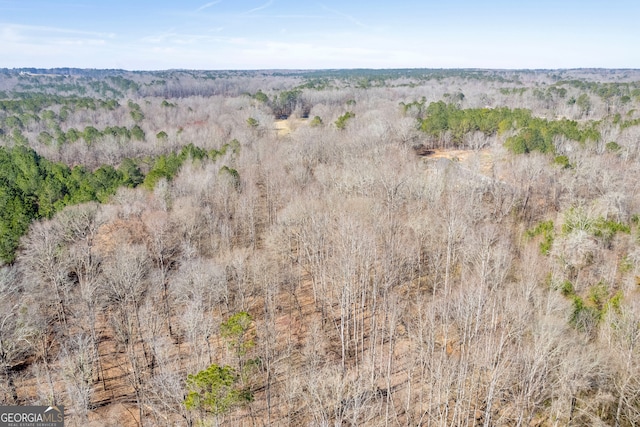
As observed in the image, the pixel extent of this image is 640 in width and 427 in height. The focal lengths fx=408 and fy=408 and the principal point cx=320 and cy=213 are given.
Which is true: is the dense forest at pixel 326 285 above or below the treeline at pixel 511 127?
below

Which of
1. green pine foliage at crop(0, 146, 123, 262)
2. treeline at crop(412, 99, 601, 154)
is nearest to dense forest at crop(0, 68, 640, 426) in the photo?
green pine foliage at crop(0, 146, 123, 262)

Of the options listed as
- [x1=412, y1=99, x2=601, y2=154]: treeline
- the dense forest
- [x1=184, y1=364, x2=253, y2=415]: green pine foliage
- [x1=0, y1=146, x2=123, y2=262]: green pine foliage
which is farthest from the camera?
[x1=412, y1=99, x2=601, y2=154]: treeline

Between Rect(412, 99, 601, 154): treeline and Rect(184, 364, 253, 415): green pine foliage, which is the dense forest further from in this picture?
Rect(412, 99, 601, 154): treeline

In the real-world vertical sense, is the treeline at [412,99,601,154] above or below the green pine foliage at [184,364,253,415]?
above

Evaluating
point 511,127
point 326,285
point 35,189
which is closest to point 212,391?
point 326,285

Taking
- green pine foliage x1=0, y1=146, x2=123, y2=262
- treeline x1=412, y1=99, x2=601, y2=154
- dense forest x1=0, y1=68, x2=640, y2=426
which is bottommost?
dense forest x1=0, y1=68, x2=640, y2=426

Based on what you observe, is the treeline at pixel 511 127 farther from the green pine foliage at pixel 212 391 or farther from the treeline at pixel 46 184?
the green pine foliage at pixel 212 391

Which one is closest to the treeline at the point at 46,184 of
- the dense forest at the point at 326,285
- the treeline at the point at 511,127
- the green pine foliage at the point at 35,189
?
the green pine foliage at the point at 35,189

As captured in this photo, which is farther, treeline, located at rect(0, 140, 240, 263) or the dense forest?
treeline, located at rect(0, 140, 240, 263)

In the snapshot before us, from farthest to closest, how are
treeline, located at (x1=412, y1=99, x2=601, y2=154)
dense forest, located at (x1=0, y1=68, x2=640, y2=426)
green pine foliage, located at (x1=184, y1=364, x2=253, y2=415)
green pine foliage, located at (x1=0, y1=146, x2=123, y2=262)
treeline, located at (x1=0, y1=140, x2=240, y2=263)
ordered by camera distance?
treeline, located at (x1=412, y1=99, x2=601, y2=154) < treeline, located at (x1=0, y1=140, x2=240, y2=263) < green pine foliage, located at (x1=0, y1=146, x2=123, y2=262) < dense forest, located at (x1=0, y1=68, x2=640, y2=426) < green pine foliage, located at (x1=184, y1=364, x2=253, y2=415)
